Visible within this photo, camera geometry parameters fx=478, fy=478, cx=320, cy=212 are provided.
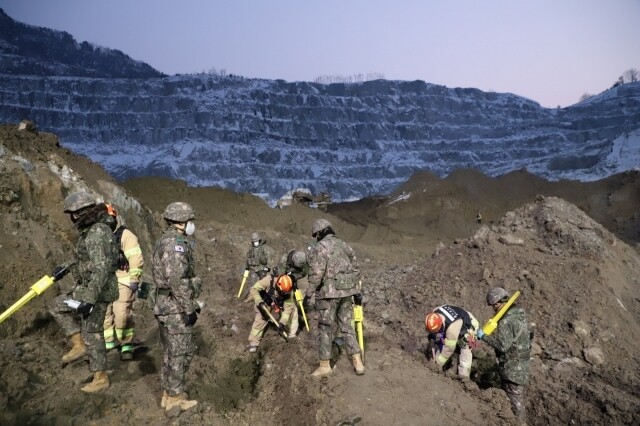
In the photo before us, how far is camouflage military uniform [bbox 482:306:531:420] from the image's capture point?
21.1ft

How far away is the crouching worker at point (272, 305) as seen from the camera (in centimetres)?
795

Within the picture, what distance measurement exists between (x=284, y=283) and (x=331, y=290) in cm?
156

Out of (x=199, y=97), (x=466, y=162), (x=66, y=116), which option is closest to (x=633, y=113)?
(x=466, y=162)

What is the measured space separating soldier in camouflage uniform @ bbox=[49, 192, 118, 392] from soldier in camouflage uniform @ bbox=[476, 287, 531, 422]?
480cm

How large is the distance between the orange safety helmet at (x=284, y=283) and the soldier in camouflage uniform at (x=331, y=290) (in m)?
1.28

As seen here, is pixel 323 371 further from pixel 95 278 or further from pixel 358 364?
pixel 95 278

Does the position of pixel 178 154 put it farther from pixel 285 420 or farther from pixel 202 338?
pixel 285 420

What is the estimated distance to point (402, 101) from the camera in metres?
49.1

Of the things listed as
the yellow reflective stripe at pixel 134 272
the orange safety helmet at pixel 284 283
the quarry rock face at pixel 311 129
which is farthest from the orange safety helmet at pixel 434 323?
the quarry rock face at pixel 311 129

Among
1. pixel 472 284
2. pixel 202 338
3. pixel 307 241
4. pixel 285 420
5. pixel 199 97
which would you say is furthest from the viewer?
pixel 199 97

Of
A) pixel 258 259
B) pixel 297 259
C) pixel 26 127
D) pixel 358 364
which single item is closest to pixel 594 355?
pixel 358 364

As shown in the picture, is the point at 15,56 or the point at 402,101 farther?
the point at 402,101

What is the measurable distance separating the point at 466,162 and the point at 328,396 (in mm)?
43069

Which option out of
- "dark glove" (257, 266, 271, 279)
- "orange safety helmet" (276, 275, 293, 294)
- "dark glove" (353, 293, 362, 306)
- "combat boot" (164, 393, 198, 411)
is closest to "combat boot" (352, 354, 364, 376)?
"dark glove" (353, 293, 362, 306)
